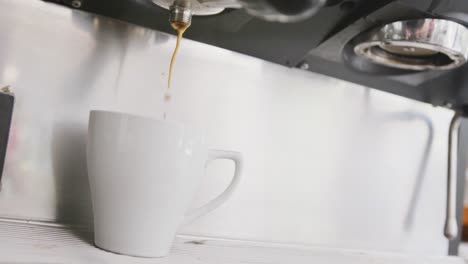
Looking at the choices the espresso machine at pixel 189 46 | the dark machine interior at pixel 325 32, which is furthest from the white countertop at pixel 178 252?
the dark machine interior at pixel 325 32

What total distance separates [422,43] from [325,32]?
0.09 meters

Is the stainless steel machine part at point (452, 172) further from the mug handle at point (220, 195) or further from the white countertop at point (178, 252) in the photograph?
the mug handle at point (220, 195)

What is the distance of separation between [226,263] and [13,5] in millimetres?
293

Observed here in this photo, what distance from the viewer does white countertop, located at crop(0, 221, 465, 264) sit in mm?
310

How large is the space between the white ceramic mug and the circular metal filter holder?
23cm

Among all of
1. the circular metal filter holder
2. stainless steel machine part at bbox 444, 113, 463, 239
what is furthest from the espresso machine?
stainless steel machine part at bbox 444, 113, 463, 239

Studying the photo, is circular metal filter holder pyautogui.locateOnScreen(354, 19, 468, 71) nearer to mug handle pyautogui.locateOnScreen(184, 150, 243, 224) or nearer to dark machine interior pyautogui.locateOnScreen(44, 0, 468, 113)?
dark machine interior pyautogui.locateOnScreen(44, 0, 468, 113)

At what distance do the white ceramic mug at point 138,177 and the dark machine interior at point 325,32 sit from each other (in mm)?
136

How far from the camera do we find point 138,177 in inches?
13.5

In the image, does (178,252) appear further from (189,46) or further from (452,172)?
(452,172)

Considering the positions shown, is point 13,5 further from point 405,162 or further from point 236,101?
point 405,162

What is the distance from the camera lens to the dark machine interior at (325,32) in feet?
1.35

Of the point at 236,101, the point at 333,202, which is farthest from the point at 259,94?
the point at 333,202

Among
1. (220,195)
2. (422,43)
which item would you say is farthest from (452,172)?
(220,195)
